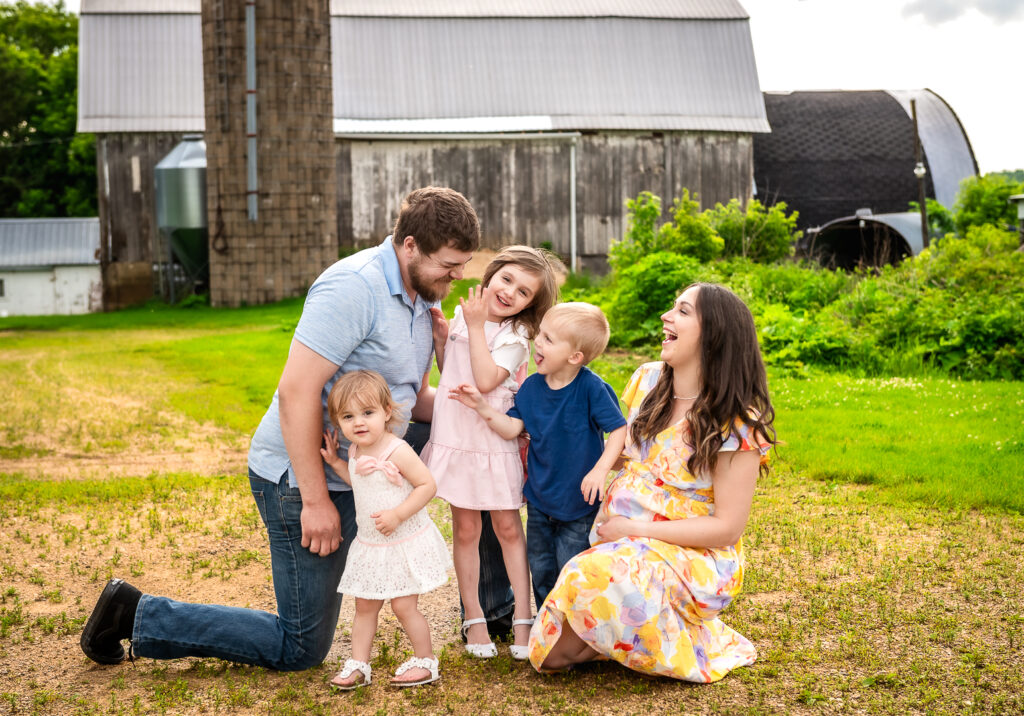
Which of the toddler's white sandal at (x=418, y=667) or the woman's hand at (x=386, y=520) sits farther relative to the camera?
Answer: the toddler's white sandal at (x=418, y=667)

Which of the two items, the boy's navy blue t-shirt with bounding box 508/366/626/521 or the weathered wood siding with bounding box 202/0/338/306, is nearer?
the boy's navy blue t-shirt with bounding box 508/366/626/521

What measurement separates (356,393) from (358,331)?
8.8 inches

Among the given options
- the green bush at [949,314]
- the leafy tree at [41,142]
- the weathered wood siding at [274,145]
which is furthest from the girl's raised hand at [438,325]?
the leafy tree at [41,142]

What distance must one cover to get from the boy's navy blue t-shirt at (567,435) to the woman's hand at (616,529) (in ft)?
0.47

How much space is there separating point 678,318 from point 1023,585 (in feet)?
7.63

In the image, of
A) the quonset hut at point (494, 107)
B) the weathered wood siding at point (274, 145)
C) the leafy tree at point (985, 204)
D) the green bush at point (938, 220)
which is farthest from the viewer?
the green bush at point (938, 220)

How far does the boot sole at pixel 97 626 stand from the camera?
3.72 meters

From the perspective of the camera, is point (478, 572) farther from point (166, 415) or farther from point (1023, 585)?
point (166, 415)

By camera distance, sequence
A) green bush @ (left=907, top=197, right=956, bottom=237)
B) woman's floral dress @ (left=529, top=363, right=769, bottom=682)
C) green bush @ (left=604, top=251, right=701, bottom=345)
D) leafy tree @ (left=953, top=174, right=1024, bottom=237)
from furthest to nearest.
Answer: green bush @ (left=907, top=197, right=956, bottom=237) < leafy tree @ (left=953, top=174, right=1024, bottom=237) < green bush @ (left=604, top=251, right=701, bottom=345) < woman's floral dress @ (left=529, top=363, right=769, bottom=682)

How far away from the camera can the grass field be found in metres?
3.58

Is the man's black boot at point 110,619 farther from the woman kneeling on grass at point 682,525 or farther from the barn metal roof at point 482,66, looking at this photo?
the barn metal roof at point 482,66

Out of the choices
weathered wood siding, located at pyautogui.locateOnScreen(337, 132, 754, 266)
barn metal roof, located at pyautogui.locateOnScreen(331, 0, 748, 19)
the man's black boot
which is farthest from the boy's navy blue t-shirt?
barn metal roof, located at pyautogui.locateOnScreen(331, 0, 748, 19)

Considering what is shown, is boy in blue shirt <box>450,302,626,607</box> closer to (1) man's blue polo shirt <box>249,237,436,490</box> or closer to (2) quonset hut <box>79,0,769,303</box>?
(1) man's blue polo shirt <box>249,237,436,490</box>

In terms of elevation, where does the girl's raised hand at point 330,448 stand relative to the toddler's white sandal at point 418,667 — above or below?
above
